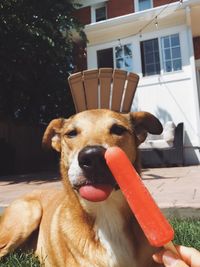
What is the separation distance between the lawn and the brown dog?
8cm

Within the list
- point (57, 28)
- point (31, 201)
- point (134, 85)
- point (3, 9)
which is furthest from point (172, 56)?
point (31, 201)

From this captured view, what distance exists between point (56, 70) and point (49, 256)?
35.5 ft

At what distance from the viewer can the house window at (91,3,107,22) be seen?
15297mm

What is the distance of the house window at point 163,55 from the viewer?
39.8ft

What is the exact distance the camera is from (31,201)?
10.5 ft

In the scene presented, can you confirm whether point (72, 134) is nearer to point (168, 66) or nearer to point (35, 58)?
point (35, 58)

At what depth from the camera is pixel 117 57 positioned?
13.0 meters

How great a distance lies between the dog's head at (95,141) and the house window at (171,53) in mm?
9809

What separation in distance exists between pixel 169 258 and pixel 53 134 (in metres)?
1.79

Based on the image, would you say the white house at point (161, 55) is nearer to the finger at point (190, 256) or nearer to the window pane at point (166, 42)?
the window pane at point (166, 42)

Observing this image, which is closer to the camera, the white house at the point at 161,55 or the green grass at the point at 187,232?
the green grass at the point at 187,232

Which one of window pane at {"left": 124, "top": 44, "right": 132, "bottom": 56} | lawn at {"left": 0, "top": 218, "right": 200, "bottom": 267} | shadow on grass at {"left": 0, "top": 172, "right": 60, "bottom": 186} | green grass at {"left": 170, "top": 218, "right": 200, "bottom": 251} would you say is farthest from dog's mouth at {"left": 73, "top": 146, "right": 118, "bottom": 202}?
window pane at {"left": 124, "top": 44, "right": 132, "bottom": 56}

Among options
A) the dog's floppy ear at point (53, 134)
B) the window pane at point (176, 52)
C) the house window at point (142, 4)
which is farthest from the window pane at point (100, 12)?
the dog's floppy ear at point (53, 134)

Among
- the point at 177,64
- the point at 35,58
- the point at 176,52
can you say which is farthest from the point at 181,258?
the point at 176,52
